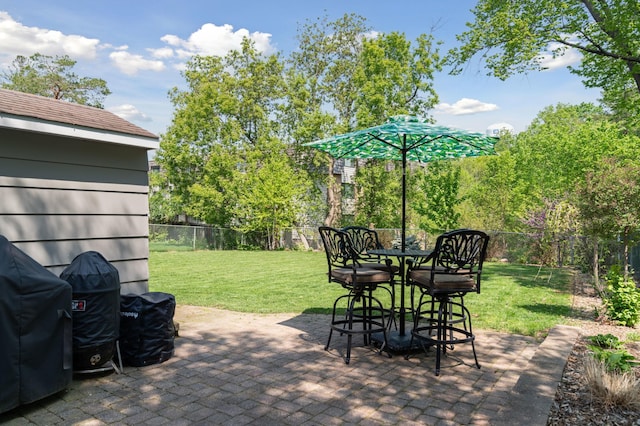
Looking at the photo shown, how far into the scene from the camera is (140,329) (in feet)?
12.8

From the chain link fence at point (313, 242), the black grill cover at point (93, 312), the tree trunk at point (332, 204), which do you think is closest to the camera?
the black grill cover at point (93, 312)

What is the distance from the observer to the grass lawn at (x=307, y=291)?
6152 millimetres

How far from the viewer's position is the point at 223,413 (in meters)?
2.99

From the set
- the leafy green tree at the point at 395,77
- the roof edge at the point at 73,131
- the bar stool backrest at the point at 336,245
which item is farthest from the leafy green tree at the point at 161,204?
the bar stool backrest at the point at 336,245

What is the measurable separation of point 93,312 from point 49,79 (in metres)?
36.4

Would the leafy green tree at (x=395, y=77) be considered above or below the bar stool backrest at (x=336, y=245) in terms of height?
above

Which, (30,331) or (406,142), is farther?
(406,142)

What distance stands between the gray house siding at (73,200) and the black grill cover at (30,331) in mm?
861

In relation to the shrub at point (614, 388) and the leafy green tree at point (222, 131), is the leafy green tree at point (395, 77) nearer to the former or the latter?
the leafy green tree at point (222, 131)

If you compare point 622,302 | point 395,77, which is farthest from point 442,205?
point 622,302

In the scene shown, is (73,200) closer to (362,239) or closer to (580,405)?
(362,239)

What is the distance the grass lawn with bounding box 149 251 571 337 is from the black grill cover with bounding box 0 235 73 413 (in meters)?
3.39

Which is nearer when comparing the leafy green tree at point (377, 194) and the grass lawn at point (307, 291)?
the grass lawn at point (307, 291)

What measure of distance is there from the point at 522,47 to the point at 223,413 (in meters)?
9.78
